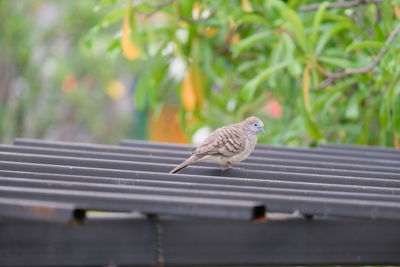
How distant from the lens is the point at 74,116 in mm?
15367

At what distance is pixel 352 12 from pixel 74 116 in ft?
28.7

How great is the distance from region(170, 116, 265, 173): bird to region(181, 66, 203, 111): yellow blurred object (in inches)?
120

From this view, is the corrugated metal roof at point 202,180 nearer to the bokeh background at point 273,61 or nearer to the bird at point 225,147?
the bird at point 225,147

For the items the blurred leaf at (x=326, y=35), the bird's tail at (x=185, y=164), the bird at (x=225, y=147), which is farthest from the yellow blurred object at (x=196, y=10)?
the bird's tail at (x=185, y=164)

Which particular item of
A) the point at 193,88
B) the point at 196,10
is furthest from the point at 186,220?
the point at 196,10

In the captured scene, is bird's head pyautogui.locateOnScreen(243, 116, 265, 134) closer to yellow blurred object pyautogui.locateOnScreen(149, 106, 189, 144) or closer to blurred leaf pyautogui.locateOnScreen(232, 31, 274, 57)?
blurred leaf pyautogui.locateOnScreen(232, 31, 274, 57)

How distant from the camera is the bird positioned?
4.57m

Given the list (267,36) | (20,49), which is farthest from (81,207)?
(20,49)

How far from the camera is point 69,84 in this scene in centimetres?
1427

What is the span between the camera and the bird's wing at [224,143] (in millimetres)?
4613

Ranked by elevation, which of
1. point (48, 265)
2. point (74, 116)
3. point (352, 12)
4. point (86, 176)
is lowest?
point (48, 265)

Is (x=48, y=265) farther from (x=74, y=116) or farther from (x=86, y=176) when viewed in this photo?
(x=74, y=116)

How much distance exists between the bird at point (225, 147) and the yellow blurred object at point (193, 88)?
3059 mm

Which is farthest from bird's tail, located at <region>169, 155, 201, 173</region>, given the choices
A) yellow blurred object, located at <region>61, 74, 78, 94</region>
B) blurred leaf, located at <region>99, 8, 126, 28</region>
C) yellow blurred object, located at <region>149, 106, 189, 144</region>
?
yellow blurred object, located at <region>149, 106, 189, 144</region>
